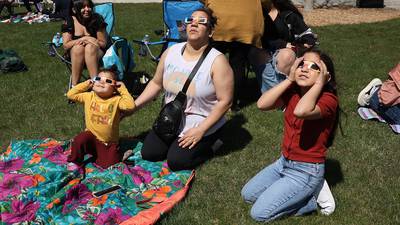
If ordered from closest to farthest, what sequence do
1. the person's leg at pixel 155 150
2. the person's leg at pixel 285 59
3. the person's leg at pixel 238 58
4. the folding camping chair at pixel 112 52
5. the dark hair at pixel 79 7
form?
1. the person's leg at pixel 155 150
2. the person's leg at pixel 285 59
3. the person's leg at pixel 238 58
4. the dark hair at pixel 79 7
5. the folding camping chair at pixel 112 52

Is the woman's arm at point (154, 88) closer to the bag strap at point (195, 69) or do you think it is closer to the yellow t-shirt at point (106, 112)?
the yellow t-shirt at point (106, 112)

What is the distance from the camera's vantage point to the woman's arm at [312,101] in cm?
334

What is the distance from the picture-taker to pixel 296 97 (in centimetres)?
365

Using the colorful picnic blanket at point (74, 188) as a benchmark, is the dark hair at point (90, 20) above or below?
above

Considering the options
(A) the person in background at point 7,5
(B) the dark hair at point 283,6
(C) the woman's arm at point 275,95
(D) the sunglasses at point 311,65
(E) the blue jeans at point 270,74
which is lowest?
Answer: (A) the person in background at point 7,5

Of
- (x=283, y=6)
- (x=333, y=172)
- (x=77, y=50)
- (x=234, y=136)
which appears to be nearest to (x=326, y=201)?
(x=333, y=172)

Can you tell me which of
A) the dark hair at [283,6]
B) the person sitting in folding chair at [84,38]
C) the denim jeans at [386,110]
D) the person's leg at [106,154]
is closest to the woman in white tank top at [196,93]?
the person's leg at [106,154]

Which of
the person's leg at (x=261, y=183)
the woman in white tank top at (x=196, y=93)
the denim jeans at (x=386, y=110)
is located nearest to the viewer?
the person's leg at (x=261, y=183)

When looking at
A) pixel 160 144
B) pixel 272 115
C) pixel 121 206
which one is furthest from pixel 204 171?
pixel 272 115

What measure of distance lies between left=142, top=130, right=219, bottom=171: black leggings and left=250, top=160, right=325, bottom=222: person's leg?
37.4 inches

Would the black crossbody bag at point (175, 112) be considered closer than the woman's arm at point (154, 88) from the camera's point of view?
Yes

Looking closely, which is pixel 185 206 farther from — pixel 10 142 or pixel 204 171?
pixel 10 142

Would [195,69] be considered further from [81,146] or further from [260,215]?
[260,215]

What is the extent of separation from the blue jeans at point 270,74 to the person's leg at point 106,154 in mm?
2307
